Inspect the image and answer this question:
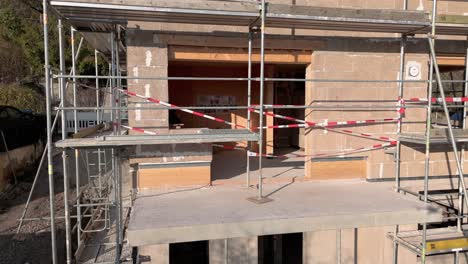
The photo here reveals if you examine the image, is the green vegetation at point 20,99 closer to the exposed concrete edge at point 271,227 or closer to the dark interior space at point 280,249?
the dark interior space at point 280,249

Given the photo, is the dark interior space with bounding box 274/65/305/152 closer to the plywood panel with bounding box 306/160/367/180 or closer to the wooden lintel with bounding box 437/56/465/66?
the plywood panel with bounding box 306/160/367/180

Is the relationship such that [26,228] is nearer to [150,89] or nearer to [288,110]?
[150,89]

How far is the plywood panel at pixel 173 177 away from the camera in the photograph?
6055mm

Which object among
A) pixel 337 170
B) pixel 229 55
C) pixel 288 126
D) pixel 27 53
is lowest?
pixel 337 170

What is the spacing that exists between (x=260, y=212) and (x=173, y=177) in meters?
2.01

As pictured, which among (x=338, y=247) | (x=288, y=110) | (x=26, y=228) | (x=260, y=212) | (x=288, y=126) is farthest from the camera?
(x=288, y=110)

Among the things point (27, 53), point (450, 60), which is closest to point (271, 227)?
point (450, 60)

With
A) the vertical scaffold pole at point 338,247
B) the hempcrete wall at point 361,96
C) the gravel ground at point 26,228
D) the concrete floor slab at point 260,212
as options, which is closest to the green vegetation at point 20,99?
the gravel ground at point 26,228

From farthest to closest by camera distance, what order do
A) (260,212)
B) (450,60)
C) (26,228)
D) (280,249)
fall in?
(26,228) → (280,249) → (450,60) → (260,212)

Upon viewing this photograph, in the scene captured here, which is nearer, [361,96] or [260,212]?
[260,212]

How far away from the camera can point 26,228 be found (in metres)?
8.36

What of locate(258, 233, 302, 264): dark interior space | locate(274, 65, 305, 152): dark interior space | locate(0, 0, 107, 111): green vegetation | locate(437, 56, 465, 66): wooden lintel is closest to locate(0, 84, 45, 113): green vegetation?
locate(0, 0, 107, 111): green vegetation

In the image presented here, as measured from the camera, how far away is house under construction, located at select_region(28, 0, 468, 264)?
480 centimetres

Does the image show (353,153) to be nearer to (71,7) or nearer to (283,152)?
(283,152)
